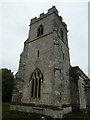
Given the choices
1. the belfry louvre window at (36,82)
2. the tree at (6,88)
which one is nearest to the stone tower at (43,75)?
the belfry louvre window at (36,82)

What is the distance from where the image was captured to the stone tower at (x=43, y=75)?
1288 cm

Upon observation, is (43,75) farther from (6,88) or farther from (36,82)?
(6,88)

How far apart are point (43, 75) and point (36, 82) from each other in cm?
137

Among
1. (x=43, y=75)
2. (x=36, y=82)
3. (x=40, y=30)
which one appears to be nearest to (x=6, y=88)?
(x=36, y=82)

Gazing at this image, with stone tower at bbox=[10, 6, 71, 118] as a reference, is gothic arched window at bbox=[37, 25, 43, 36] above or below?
above

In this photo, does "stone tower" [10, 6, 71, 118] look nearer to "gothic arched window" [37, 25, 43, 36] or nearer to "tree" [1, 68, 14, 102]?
"gothic arched window" [37, 25, 43, 36]

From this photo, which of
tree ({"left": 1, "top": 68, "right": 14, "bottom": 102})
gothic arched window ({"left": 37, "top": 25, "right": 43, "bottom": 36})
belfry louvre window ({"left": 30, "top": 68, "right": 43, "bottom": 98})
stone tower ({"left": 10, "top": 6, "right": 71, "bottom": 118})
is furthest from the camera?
tree ({"left": 1, "top": 68, "right": 14, "bottom": 102})

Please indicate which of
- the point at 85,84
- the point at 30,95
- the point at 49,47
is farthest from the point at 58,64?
the point at 85,84

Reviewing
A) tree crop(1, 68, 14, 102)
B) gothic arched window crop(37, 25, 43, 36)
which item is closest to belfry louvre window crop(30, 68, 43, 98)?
gothic arched window crop(37, 25, 43, 36)

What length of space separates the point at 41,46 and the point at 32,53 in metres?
1.74

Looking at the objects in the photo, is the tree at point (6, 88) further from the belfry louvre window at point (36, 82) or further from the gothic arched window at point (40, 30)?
the gothic arched window at point (40, 30)

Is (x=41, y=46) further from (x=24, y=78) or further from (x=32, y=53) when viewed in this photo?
(x=24, y=78)

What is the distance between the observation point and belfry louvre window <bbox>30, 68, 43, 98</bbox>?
14609mm

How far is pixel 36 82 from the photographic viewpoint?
49.9 feet
